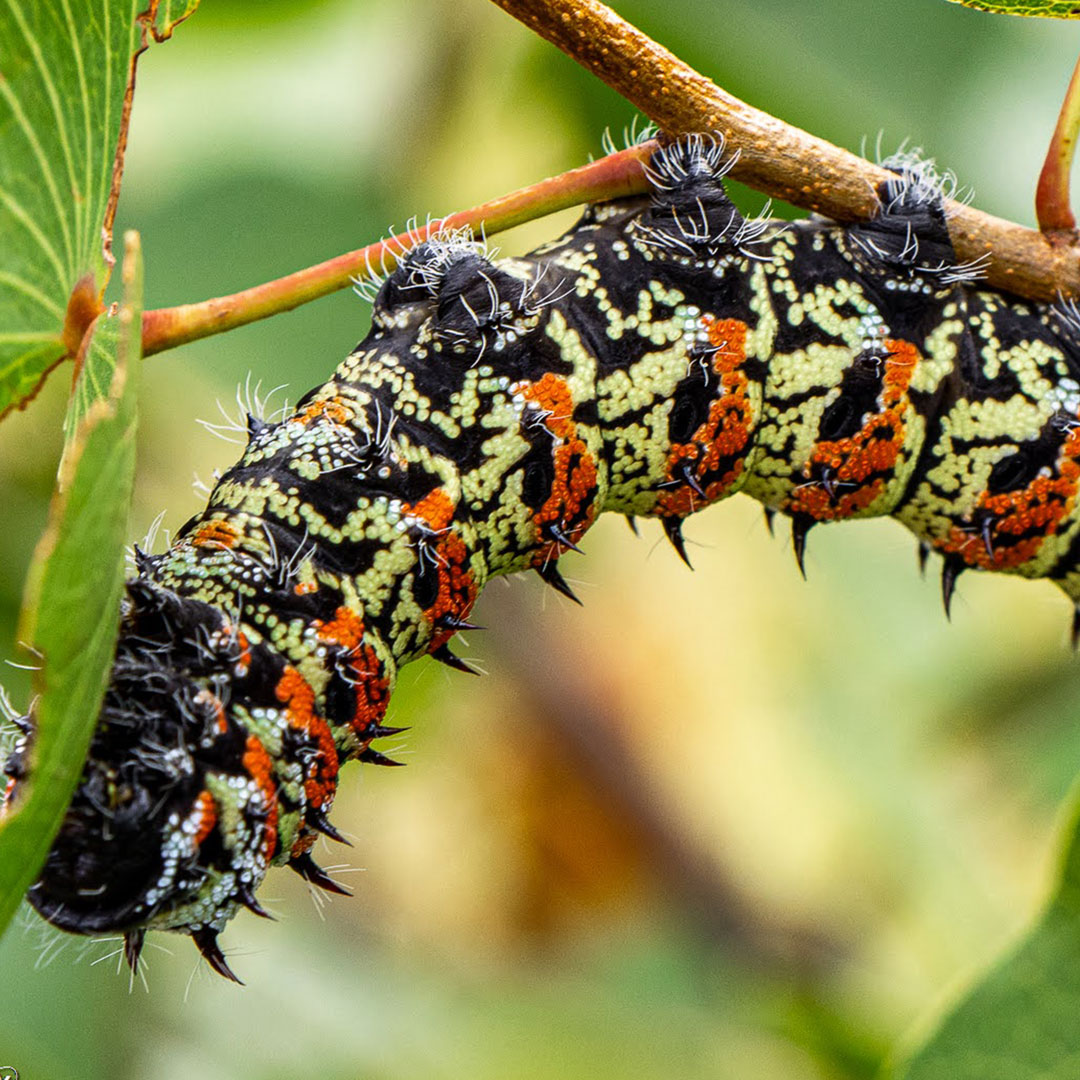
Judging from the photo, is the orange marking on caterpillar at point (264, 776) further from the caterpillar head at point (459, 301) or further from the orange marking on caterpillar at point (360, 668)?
Result: the caterpillar head at point (459, 301)

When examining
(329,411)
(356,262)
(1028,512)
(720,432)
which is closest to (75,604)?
(356,262)

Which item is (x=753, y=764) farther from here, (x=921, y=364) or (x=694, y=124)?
(x=694, y=124)

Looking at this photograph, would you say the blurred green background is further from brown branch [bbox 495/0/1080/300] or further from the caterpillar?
brown branch [bbox 495/0/1080/300]

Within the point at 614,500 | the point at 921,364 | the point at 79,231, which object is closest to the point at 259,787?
the point at 79,231

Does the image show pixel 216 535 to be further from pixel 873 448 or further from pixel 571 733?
pixel 571 733

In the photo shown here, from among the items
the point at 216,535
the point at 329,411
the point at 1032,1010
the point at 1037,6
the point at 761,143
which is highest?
the point at 1037,6

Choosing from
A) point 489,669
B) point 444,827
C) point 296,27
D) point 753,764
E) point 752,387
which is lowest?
point 444,827
